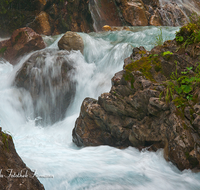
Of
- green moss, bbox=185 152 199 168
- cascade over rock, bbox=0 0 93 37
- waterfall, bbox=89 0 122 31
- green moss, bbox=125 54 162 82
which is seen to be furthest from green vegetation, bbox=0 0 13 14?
green moss, bbox=185 152 199 168

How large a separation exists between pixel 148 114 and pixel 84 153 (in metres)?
1.67

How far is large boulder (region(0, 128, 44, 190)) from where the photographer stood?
2025 millimetres

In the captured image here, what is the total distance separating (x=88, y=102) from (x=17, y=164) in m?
3.09

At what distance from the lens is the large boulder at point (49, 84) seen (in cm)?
797

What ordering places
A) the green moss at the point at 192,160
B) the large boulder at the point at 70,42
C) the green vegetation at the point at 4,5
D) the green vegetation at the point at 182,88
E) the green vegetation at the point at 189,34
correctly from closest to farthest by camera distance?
the green moss at the point at 192,160 < the green vegetation at the point at 182,88 < the green vegetation at the point at 189,34 < the large boulder at the point at 70,42 < the green vegetation at the point at 4,5

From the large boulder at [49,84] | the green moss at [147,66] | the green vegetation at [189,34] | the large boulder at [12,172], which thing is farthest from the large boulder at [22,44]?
the large boulder at [12,172]

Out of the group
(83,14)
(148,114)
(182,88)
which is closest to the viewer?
(182,88)

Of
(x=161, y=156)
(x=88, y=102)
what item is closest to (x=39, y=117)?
(x=88, y=102)

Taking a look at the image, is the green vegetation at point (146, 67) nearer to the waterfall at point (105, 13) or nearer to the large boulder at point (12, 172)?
the large boulder at point (12, 172)

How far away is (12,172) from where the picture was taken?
211 centimetres

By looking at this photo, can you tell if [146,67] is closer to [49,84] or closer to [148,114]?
[148,114]

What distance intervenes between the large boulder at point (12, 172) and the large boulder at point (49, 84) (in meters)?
5.48

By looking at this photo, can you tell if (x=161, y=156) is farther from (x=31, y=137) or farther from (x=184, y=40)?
(x=31, y=137)

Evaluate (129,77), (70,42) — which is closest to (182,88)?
(129,77)
